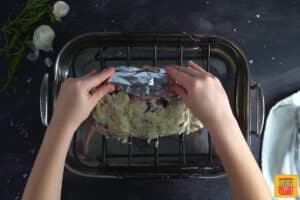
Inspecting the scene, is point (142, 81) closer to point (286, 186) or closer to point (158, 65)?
point (158, 65)

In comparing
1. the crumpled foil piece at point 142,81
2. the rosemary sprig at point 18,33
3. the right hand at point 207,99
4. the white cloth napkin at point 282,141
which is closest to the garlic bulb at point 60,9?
the rosemary sprig at point 18,33

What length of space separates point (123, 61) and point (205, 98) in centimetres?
30

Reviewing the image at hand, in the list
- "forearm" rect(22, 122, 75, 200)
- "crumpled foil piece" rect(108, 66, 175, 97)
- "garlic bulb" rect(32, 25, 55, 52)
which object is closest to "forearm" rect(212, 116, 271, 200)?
"crumpled foil piece" rect(108, 66, 175, 97)

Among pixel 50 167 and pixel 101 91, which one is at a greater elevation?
pixel 101 91

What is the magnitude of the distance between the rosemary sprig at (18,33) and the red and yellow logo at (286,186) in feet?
2.14

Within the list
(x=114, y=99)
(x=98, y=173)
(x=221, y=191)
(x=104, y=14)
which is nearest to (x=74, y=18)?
(x=104, y=14)

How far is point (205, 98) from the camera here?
699mm

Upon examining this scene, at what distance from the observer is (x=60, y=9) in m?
0.94

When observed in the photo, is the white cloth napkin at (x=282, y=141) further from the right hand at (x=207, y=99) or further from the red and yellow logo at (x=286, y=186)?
the right hand at (x=207, y=99)

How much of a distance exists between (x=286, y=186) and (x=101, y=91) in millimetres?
503

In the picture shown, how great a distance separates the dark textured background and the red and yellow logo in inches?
3.9

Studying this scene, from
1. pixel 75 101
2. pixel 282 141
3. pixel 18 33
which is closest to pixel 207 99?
pixel 75 101

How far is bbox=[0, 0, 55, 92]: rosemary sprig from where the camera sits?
93 centimetres

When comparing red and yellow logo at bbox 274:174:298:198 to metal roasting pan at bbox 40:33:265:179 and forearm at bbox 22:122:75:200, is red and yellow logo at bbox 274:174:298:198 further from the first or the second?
forearm at bbox 22:122:75:200
